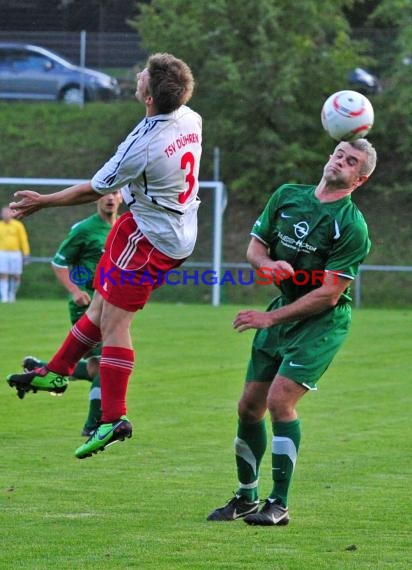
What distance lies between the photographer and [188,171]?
7.28 meters

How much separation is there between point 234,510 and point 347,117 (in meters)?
2.49

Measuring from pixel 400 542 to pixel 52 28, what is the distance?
3353 centimetres

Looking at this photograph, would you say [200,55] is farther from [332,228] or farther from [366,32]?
[332,228]

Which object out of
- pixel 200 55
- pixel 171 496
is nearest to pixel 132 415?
pixel 171 496

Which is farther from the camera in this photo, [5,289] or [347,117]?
[5,289]

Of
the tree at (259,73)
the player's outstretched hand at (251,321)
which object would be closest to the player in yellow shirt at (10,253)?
the tree at (259,73)

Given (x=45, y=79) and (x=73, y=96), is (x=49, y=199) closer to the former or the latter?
(x=73, y=96)

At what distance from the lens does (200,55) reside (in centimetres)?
3406

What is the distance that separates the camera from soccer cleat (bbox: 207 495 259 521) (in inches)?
289

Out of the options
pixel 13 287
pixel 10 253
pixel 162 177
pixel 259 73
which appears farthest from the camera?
pixel 259 73

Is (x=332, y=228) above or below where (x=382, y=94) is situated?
above

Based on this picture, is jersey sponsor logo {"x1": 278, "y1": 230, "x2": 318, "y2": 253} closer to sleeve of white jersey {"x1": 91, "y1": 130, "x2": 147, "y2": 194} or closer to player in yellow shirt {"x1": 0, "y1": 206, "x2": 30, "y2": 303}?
sleeve of white jersey {"x1": 91, "y1": 130, "x2": 147, "y2": 194}

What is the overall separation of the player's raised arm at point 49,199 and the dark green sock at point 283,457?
1.77 metres

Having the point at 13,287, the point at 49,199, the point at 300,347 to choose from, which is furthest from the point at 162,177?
the point at 13,287
